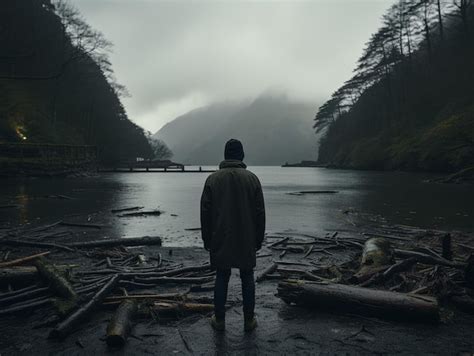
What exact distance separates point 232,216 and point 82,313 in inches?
96.5

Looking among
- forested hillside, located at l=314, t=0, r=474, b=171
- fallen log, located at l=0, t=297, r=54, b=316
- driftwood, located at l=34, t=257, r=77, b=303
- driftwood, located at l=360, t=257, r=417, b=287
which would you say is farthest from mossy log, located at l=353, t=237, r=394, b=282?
forested hillside, located at l=314, t=0, r=474, b=171

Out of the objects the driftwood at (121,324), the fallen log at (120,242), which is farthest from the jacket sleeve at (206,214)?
the fallen log at (120,242)

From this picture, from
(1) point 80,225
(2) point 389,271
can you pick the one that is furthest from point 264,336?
(1) point 80,225

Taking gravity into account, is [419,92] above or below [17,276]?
above

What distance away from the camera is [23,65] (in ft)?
192

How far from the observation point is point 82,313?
4410mm

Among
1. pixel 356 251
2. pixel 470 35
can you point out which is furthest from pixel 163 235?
pixel 470 35

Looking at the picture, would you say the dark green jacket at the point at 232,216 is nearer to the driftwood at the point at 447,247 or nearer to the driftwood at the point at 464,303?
the driftwood at the point at 464,303

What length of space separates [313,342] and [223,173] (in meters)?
2.42

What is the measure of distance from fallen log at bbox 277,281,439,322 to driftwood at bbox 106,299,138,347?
7.50ft

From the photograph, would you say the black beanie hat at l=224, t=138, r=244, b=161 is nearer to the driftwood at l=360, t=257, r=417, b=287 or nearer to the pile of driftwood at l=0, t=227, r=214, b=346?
the pile of driftwood at l=0, t=227, r=214, b=346

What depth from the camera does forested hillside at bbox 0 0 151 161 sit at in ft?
146

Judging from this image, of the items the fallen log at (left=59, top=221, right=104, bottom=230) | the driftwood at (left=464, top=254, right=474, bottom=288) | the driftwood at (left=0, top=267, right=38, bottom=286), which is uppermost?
the driftwood at (left=464, top=254, right=474, bottom=288)

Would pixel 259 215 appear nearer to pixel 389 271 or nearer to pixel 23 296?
pixel 389 271
